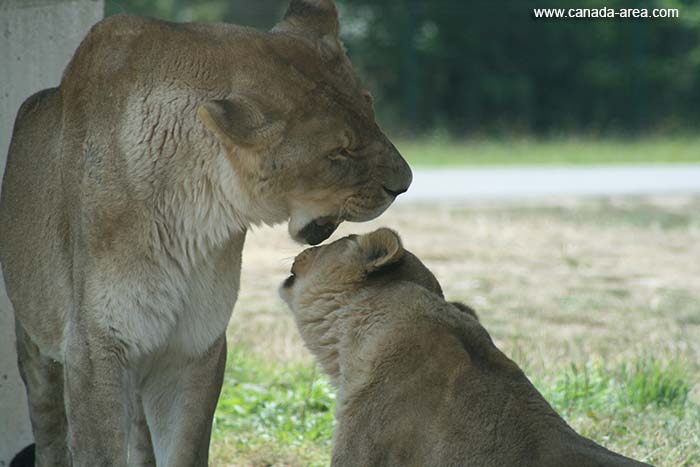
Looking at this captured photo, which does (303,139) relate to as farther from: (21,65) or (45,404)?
(21,65)

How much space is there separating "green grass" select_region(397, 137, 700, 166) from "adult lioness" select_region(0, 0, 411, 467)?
14.4 m

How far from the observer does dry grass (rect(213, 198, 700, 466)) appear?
702cm

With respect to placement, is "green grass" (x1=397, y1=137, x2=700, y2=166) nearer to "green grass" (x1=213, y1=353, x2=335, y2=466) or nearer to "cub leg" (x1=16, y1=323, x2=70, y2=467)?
"green grass" (x1=213, y1=353, x2=335, y2=466)

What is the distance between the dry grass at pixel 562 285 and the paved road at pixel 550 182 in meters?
0.80

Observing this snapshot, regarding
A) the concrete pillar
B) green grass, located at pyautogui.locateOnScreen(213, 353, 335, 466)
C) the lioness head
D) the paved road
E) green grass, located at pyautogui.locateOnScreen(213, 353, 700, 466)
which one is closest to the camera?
the lioness head

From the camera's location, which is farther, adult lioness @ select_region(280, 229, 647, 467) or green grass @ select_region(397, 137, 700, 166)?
green grass @ select_region(397, 137, 700, 166)

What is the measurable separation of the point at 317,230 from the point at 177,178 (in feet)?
1.62

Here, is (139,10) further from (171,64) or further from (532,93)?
(171,64)

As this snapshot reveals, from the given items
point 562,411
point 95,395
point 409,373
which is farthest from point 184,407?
point 562,411

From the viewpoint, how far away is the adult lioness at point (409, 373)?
405 centimetres

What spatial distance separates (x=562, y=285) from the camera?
396 inches

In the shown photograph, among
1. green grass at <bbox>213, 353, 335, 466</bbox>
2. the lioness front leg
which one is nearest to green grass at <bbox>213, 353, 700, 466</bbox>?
green grass at <bbox>213, 353, 335, 466</bbox>

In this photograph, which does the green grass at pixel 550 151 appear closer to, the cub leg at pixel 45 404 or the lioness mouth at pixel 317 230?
the cub leg at pixel 45 404

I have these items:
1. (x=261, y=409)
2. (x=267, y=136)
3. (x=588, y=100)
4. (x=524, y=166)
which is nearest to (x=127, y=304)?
(x=267, y=136)
